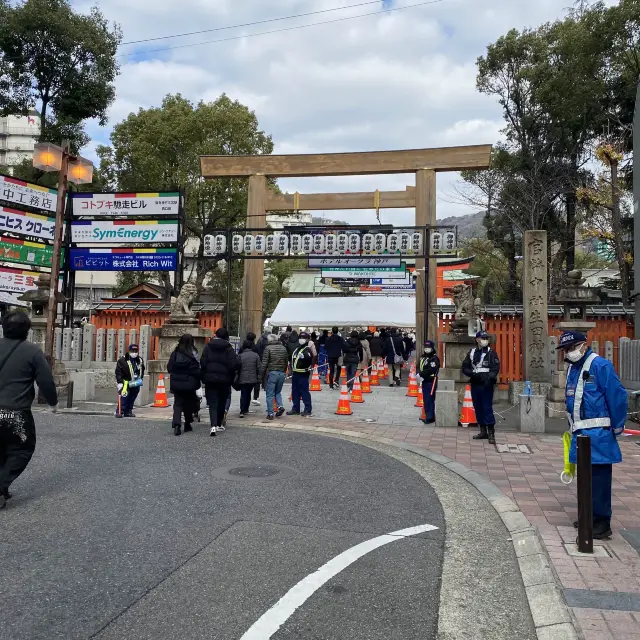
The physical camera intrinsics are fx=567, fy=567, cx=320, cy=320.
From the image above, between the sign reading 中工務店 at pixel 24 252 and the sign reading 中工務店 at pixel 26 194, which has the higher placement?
the sign reading 中工務店 at pixel 26 194

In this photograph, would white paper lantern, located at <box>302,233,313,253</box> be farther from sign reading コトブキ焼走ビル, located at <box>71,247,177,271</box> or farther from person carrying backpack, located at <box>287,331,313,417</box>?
person carrying backpack, located at <box>287,331,313,417</box>

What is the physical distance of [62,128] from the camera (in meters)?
21.7

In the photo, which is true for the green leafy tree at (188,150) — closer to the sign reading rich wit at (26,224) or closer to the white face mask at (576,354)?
the sign reading rich wit at (26,224)

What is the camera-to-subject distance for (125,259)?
56.1 feet

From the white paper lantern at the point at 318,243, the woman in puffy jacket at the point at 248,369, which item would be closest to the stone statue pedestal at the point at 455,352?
the woman in puffy jacket at the point at 248,369

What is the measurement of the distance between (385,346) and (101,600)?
54.3ft

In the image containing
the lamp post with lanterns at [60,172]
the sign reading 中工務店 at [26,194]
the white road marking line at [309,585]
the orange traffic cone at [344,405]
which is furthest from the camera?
the sign reading 中工務店 at [26,194]

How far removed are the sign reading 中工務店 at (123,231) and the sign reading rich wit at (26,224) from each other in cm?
72

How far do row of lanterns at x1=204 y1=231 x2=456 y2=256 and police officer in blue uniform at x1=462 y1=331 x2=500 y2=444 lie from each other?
9.20m

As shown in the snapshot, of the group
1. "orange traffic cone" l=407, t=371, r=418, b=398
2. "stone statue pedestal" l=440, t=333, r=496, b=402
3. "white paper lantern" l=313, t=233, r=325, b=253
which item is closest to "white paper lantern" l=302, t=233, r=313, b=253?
"white paper lantern" l=313, t=233, r=325, b=253

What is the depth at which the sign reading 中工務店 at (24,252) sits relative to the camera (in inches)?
639

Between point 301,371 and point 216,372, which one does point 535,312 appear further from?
point 216,372

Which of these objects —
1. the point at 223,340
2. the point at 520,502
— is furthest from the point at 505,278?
the point at 520,502

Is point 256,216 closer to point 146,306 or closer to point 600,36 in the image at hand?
point 146,306
